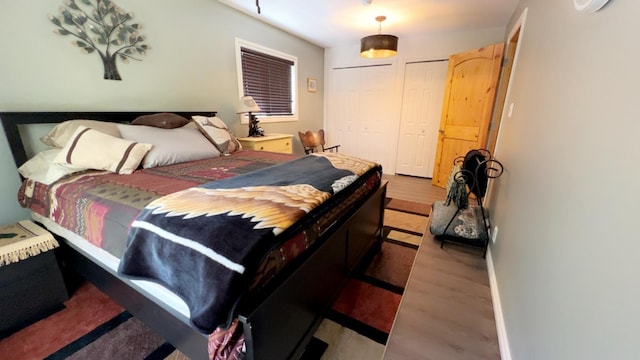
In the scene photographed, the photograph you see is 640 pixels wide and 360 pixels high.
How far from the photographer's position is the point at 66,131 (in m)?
1.77

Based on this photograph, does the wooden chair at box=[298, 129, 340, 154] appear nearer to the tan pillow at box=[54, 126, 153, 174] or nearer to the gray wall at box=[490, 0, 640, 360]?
the tan pillow at box=[54, 126, 153, 174]

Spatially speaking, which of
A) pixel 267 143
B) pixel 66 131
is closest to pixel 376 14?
pixel 267 143

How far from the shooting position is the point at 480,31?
3748mm

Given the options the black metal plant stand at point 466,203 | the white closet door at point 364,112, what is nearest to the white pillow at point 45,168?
the black metal plant stand at point 466,203

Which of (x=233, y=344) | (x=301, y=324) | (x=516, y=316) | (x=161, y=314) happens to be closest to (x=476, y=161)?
(x=516, y=316)

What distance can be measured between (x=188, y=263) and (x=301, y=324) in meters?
0.61

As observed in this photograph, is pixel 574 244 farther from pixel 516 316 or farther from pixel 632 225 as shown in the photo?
pixel 516 316

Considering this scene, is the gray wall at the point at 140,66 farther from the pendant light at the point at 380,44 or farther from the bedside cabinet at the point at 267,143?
the pendant light at the point at 380,44

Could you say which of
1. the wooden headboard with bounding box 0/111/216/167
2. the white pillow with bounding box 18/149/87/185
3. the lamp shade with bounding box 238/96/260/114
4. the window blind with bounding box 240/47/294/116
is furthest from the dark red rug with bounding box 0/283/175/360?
the window blind with bounding box 240/47/294/116

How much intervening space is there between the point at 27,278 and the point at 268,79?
3.33 m

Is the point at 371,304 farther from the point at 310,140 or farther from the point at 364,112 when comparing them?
the point at 364,112

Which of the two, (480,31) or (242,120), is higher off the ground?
(480,31)

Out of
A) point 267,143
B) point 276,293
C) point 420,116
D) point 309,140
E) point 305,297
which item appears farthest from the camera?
point 420,116

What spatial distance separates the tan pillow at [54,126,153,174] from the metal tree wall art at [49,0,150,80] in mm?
765
